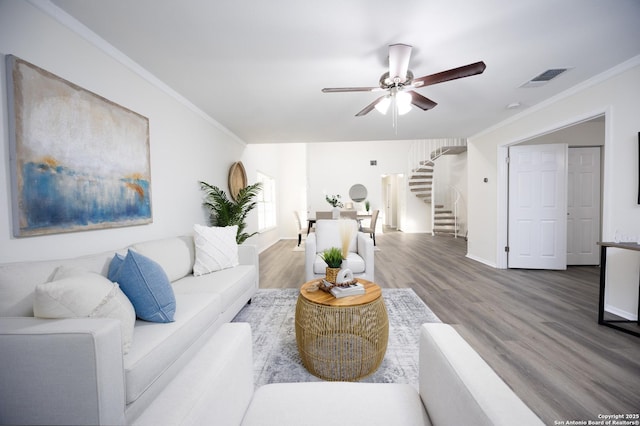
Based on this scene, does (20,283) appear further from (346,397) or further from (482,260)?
→ (482,260)

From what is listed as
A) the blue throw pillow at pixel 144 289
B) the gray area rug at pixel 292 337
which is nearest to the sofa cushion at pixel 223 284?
the gray area rug at pixel 292 337

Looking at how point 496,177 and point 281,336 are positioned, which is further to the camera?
point 496,177

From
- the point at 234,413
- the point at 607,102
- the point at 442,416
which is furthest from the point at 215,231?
the point at 607,102

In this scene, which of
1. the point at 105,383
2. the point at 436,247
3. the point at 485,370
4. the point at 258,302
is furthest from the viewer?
the point at 436,247

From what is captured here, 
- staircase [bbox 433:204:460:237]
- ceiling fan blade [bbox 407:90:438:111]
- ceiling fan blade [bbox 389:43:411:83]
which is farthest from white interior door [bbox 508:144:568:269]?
staircase [bbox 433:204:460:237]

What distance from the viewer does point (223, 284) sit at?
7.02 feet

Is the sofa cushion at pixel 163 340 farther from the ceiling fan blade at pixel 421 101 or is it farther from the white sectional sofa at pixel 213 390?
the ceiling fan blade at pixel 421 101

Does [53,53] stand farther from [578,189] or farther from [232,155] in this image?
[578,189]

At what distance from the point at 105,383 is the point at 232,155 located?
13.7 feet

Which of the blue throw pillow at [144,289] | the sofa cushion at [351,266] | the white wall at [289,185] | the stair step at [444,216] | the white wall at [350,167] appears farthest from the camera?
the white wall at [350,167]

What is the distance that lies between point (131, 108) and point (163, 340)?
7.00 feet

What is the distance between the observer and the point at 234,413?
0.75 m

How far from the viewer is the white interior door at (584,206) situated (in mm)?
4328

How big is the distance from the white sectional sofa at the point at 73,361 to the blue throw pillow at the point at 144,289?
68 mm
